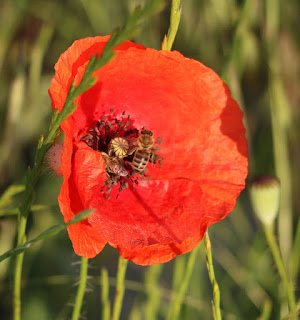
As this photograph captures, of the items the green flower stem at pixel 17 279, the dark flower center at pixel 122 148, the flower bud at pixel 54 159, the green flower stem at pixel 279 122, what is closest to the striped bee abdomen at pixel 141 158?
the dark flower center at pixel 122 148

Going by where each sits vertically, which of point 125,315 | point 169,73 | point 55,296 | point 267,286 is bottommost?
point 125,315

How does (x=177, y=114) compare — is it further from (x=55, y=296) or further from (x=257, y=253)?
(x=55, y=296)

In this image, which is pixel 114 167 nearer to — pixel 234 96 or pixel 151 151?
pixel 151 151

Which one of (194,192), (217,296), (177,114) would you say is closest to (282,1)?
(177,114)

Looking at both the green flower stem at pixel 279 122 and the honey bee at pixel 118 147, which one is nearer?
the honey bee at pixel 118 147

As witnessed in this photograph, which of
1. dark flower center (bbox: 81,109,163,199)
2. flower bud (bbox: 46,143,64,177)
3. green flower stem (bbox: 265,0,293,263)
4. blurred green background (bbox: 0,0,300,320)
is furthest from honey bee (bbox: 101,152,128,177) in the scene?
green flower stem (bbox: 265,0,293,263)

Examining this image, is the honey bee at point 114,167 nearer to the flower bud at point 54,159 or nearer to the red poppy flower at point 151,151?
the red poppy flower at point 151,151

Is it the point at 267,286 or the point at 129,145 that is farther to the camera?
the point at 267,286
